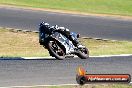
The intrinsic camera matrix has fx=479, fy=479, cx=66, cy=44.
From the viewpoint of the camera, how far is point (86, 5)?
131 ft

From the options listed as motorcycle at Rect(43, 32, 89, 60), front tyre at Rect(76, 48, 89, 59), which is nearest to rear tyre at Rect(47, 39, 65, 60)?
motorcycle at Rect(43, 32, 89, 60)

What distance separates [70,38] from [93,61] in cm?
145

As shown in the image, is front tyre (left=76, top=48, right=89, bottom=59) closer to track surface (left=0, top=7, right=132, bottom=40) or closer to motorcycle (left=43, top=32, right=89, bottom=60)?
motorcycle (left=43, top=32, right=89, bottom=60)

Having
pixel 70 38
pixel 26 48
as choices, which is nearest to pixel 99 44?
pixel 26 48

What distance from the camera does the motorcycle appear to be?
53.7 feet

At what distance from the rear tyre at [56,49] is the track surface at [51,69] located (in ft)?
1.07

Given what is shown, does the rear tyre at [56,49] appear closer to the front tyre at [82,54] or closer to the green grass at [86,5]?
the front tyre at [82,54]

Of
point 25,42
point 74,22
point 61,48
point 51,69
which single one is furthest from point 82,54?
point 74,22

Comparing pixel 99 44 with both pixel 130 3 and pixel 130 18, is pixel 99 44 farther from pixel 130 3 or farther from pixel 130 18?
pixel 130 3

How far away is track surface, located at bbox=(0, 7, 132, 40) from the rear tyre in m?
11.5

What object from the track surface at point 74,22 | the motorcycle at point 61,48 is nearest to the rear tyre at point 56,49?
the motorcycle at point 61,48

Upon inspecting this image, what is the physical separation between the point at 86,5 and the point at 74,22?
25.8 feet

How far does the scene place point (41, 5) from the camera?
39.0 meters

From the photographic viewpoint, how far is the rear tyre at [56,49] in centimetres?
1627
